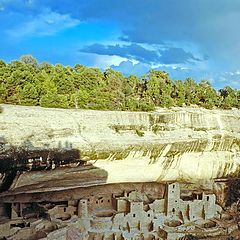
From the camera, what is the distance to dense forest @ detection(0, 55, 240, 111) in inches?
523

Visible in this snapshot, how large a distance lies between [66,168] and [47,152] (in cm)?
93

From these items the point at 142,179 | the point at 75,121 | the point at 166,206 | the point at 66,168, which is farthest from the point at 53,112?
the point at 166,206

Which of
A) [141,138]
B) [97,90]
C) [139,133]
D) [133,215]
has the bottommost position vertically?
[133,215]

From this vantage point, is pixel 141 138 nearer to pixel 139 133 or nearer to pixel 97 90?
pixel 139 133

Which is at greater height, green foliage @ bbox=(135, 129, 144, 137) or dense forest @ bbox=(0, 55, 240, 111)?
dense forest @ bbox=(0, 55, 240, 111)

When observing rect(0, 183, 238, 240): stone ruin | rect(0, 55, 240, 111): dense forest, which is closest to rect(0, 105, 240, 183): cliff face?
rect(0, 183, 238, 240): stone ruin

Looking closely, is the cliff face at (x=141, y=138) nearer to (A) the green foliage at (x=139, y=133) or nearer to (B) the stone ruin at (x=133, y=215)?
(A) the green foliage at (x=139, y=133)

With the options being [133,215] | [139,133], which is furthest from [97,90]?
[133,215]

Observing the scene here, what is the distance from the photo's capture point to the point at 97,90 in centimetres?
1591

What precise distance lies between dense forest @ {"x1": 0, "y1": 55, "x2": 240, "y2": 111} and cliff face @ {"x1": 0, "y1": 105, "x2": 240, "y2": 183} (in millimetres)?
1278

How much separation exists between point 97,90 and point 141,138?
4705 mm

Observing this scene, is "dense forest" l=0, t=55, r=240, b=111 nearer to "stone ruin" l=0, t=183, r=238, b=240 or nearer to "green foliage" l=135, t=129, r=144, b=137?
"green foliage" l=135, t=129, r=144, b=137

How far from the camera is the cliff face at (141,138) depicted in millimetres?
10031

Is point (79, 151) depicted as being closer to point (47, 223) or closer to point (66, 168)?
point (66, 168)
